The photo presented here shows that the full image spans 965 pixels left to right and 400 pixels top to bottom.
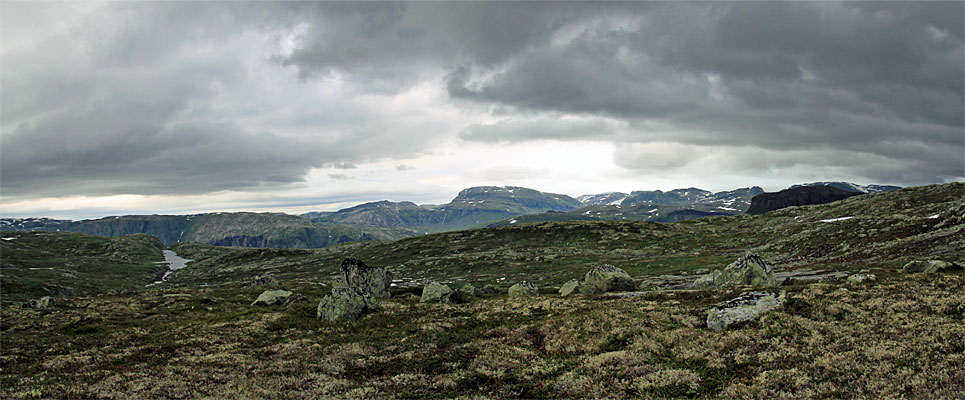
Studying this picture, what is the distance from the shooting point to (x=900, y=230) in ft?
251

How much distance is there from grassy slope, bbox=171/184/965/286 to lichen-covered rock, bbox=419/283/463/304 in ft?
108

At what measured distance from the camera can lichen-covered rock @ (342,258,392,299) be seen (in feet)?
201

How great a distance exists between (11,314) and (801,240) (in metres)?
145

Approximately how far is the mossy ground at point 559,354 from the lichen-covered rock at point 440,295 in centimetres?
1220

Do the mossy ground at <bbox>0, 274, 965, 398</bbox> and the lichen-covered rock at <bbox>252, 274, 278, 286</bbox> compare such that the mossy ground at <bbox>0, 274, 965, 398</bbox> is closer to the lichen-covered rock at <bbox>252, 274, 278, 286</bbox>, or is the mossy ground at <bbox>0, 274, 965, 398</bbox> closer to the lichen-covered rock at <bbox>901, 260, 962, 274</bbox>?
the lichen-covered rock at <bbox>901, 260, 962, 274</bbox>

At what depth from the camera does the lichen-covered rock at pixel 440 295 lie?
52.2 metres

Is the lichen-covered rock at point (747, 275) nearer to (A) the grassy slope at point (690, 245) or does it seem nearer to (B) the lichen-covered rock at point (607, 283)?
(B) the lichen-covered rock at point (607, 283)

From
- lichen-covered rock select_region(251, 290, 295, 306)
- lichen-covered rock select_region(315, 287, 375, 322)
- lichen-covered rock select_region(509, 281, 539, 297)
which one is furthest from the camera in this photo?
lichen-covered rock select_region(251, 290, 295, 306)

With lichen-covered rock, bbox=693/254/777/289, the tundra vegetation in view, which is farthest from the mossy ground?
lichen-covered rock, bbox=693/254/777/289

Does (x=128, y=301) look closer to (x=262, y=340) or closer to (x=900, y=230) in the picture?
(x=262, y=340)

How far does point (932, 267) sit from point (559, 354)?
130 ft

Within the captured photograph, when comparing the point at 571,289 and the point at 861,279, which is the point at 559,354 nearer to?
the point at 861,279

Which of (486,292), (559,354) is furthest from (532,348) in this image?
(486,292)

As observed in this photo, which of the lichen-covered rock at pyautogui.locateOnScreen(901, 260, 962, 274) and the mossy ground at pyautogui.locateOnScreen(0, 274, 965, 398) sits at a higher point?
the lichen-covered rock at pyautogui.locateOnScreen(901, 260, 962, 274)
